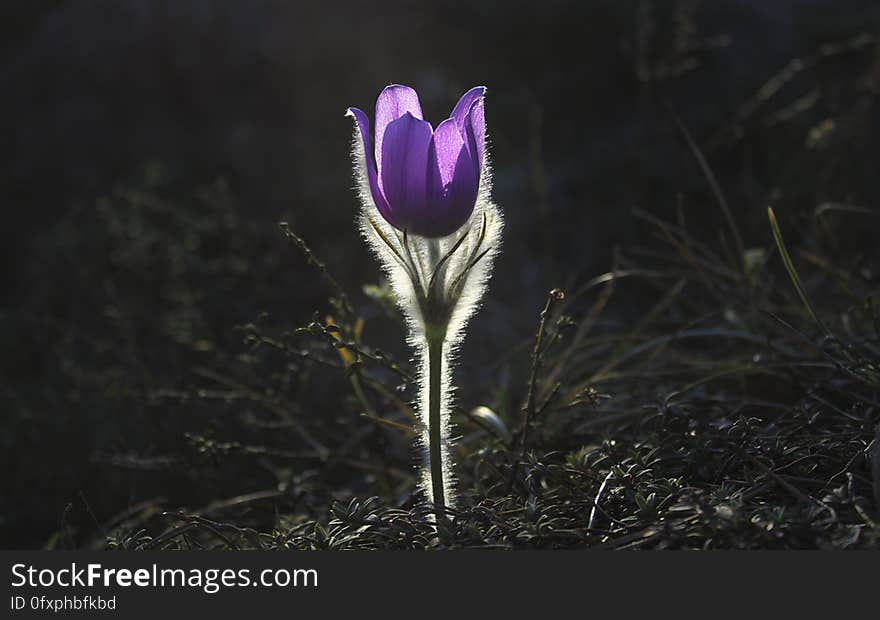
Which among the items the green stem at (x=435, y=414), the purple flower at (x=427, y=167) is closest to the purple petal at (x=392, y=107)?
the purple flower at (x=427, y=167)

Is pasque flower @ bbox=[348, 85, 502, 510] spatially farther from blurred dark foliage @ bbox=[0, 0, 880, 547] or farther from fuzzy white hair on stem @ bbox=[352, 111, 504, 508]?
blurred dark foliage @ bbox=[0, 0, 880, 547]

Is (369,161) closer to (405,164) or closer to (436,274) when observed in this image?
(405,164)

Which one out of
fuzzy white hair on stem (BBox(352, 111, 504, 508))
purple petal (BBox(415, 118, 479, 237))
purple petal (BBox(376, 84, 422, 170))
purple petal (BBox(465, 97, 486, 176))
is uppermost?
purple petal (BBox(376, 84, 422, 170))

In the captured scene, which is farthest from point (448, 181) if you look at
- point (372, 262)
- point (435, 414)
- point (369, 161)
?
point (372, 262)

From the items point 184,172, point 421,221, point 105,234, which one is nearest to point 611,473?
point 421,221

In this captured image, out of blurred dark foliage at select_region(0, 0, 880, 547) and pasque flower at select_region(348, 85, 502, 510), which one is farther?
blurred dark foliage at select_region(0, 0, 880, 547)

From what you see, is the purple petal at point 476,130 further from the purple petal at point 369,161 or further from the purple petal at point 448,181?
the purple petal at point 369,161

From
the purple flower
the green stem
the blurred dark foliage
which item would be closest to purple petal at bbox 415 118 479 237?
the purple flower
